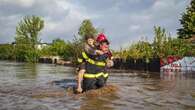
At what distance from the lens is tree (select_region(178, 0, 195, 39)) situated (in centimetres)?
4803

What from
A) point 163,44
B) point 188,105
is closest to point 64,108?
point 188,105

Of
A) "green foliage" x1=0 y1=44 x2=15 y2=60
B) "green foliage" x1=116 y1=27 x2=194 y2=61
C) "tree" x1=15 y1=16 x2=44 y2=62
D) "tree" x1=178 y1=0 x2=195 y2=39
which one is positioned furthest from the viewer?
"green foliage" x1=0 y1=44 x2=15 y2=60

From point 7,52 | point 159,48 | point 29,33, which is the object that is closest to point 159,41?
point 159,48

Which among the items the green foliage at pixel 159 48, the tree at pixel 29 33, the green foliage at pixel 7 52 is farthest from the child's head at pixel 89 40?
the green foliage at pixel 7 52

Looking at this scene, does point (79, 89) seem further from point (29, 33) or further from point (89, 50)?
point (29, 33)

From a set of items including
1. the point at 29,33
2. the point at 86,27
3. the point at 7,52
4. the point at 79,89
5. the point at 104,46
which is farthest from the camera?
the point at 7,52

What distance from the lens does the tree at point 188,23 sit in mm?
48031

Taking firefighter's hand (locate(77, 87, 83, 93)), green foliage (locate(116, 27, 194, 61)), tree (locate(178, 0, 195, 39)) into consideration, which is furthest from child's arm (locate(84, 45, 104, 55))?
tree (locate(178, 0, 195, 39))

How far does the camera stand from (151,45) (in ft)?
125

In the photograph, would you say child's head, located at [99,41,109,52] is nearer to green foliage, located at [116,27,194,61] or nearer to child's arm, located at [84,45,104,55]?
child's arm, located at [84,45,104,55]

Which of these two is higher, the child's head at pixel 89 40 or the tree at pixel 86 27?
the tree at pixel 86 27

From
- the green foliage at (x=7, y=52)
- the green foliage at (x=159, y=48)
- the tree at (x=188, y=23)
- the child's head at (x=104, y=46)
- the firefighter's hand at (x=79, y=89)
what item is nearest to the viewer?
the firefighter's hand at (x=79, y=89)

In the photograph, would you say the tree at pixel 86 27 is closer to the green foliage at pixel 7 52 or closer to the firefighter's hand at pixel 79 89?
the firefighter's hand at pixel 79 89

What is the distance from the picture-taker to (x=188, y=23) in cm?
4853
